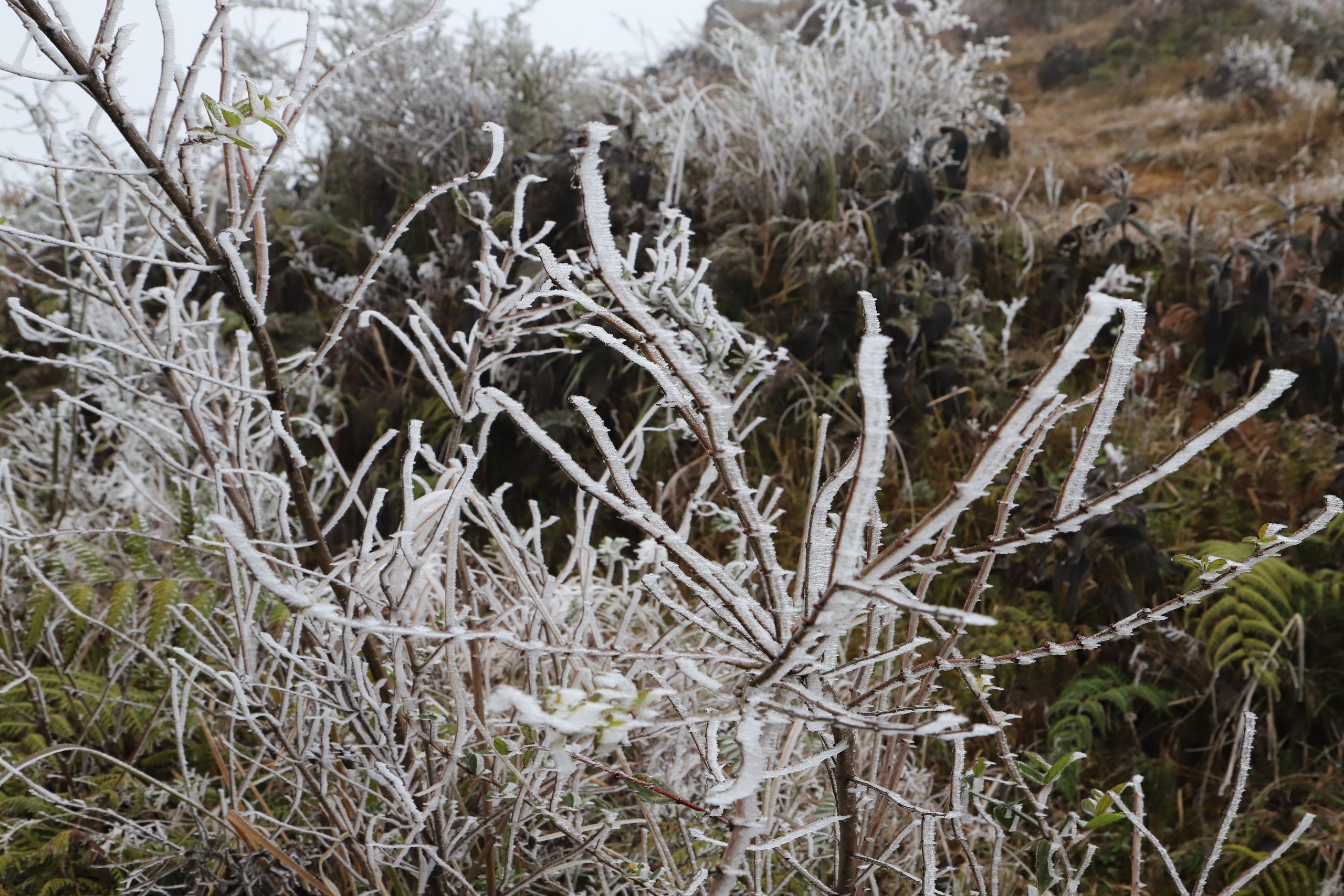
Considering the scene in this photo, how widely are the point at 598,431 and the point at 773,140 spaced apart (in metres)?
2.87

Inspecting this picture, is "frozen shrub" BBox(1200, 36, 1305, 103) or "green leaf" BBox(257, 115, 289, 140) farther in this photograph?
"frozen shrub" BBox(1200, 36, 1305, 103)

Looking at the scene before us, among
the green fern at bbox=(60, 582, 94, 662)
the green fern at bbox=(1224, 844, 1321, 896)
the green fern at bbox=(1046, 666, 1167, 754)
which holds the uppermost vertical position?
the green fern at bbox=(60, 582, 94, 662)

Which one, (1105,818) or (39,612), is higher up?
(39,612)

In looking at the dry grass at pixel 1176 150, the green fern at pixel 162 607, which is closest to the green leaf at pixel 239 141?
the green fern at pixel 162 607

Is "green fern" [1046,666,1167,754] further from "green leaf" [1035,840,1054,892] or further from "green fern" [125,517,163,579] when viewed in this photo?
"green fern" [125,517,163,579]

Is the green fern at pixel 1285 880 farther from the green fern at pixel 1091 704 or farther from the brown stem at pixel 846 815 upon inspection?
the brown stem at pixel 846 815

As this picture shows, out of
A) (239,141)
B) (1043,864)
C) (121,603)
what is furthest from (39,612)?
(1043,864)

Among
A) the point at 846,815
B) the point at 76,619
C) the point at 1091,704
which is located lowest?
the point at 1091,704

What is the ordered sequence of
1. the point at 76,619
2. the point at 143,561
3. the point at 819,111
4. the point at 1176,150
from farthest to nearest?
1. the point at 1176,150
2. the point at 819,111
3. the point at 76,619
4. the point at 143,561

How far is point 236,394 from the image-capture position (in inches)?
44.6

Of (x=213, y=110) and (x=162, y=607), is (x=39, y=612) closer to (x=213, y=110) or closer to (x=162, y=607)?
(x=162, y=607)

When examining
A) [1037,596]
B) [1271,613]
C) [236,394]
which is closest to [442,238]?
[236,394]

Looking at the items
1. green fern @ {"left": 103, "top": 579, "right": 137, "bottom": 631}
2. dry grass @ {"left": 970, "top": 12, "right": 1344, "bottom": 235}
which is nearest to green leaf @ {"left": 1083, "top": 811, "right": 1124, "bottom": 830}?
green fern @ {"left": 103, "top": 579, "right": 137, "bottom": 631}

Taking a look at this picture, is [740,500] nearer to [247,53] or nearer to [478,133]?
[478,133]
